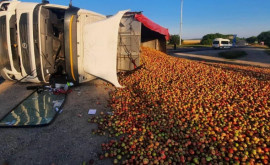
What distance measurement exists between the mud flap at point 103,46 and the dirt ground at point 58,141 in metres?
1.38

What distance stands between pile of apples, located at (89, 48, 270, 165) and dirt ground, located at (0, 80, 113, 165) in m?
0.27

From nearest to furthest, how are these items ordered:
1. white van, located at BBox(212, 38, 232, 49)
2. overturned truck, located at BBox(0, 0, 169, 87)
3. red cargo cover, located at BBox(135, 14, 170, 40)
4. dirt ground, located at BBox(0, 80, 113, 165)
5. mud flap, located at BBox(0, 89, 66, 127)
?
dirt ground, located at BBox(0, 80, 113, 165) → mud flap, located at BBox(0, 89, 66, 127) → overturned truck, located at BBox(0, 0, 169, 87) → red cargo cover, located at BBox(135, 14, 170, 40) → white van, located at BBox(212, 38, 232, 49)

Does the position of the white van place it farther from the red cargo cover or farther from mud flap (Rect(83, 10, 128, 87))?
mud flap (Rect(83, 10, 128, 87))

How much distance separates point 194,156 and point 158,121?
119cm

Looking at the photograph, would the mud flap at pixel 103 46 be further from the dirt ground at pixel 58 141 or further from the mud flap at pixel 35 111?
the mud flap at pixel 35 111

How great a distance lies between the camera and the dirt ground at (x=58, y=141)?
A: 2791mm

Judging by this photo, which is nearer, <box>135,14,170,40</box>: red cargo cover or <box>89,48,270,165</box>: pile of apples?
<box>89,48,270,165</box>: pile of apples

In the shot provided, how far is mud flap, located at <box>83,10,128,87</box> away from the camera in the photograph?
551cm

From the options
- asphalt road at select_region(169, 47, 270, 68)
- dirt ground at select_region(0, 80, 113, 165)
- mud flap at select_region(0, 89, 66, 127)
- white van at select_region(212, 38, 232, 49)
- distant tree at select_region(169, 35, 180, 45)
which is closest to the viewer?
dirt ground at select_region(0, 80, 113, 165)

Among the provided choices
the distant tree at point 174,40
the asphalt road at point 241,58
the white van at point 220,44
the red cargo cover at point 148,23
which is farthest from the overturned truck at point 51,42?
the distant tree at point 174,40

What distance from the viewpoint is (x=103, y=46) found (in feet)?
18.4

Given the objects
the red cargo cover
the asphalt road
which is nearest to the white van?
the asphalt road

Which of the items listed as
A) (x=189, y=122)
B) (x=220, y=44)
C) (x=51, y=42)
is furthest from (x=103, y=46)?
(x=220, y=44)

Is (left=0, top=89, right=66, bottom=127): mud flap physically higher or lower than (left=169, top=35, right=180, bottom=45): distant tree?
lower
